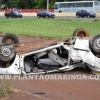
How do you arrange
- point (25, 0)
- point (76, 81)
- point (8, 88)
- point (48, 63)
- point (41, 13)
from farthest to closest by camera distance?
point (25, 0) < point (41, 13) < point (48, 63) < point (76, 81) < point (8, 88)

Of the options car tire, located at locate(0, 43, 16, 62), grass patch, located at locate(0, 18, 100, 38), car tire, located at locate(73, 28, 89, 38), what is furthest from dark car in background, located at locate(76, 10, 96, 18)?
car tire, located at locate(0, 43, 16, 62)

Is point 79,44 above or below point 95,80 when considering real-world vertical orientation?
above

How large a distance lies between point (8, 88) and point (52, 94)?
1.03 m

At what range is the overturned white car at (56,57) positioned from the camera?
34.6ft

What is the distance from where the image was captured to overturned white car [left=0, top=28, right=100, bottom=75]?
10.5 metres

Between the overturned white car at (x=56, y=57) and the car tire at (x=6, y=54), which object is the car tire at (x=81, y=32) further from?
the car tire at (x=6, y=54)

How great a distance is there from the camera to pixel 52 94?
8227mm

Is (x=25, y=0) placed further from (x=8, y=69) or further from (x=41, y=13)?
(x=8, y=69)

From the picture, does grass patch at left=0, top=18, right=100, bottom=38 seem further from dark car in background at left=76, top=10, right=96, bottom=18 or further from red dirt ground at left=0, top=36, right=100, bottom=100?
dark car in background at left=76, top=10, right=96, bottom=18

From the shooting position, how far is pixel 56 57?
10.9m

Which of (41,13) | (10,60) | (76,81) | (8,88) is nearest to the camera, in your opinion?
(8,88)

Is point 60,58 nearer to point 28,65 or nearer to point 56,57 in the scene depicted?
point 56,57

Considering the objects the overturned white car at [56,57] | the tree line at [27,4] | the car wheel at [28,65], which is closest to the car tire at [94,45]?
the overturned white car at [56,57]

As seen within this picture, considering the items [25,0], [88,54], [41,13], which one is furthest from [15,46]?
[25,0]
